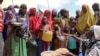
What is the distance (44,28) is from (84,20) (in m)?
1.13

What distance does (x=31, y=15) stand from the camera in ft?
34.9

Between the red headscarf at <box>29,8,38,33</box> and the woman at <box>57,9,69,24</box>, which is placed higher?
the woman at <box>57,9,69,24</box>

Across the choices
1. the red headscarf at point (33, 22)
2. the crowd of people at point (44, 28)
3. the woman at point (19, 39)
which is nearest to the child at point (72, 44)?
the crowd of people at point (44, 28)

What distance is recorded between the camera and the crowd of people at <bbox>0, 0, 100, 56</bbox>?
9734mm

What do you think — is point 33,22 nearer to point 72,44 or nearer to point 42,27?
point 42,27

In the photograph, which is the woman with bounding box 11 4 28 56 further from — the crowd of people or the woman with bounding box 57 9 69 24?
the woman with bounding box 57 9 69 24

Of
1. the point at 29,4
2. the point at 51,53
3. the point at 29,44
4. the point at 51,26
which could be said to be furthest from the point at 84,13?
the point at 51,53

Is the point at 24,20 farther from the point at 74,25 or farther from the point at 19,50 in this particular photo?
the point at 74,25

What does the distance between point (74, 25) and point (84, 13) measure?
471 millimetres

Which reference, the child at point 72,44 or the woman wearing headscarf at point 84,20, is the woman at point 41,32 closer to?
the child at point 72,44

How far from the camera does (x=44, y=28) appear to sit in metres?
10.2

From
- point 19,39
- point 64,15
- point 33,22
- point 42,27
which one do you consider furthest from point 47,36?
point 64,15

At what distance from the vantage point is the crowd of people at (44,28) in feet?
31.9

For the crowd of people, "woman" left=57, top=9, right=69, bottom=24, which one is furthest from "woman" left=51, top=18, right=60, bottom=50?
"woman" left=57, top=9, right=69, bottom=24
